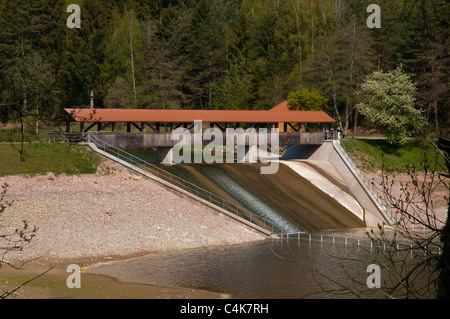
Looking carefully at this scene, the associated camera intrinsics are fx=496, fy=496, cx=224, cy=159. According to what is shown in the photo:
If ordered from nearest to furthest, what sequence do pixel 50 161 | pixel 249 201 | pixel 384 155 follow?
pixel 50 161
pixel 249 201
pixel 384 155

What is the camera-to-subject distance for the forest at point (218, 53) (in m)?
69.4

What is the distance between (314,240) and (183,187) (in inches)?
420

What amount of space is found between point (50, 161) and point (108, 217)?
725cm

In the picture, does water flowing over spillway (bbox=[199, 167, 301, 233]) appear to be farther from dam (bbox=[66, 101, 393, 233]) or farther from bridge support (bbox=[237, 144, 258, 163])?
bridge support (bbox=[237, 144, 258, 163])

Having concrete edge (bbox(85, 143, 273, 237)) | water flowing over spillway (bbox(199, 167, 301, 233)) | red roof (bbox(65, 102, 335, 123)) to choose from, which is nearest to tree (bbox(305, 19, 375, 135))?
red roof (bbox(65, 102, 335, 123))

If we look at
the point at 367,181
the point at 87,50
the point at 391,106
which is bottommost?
the point at 367,181

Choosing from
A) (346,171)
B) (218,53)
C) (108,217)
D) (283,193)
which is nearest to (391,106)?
(346,171)

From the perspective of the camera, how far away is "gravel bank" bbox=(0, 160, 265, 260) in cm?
2827

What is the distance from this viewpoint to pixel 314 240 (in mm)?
34312

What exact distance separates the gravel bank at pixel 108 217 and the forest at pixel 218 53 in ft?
125

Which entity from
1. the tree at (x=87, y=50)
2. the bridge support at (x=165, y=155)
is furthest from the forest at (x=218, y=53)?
the bridge support at (x=165, y=155)

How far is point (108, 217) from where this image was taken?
31359 millimetres

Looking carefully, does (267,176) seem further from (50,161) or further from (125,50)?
(125,50)

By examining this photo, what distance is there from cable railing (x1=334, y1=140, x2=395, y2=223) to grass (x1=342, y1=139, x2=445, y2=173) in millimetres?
926
